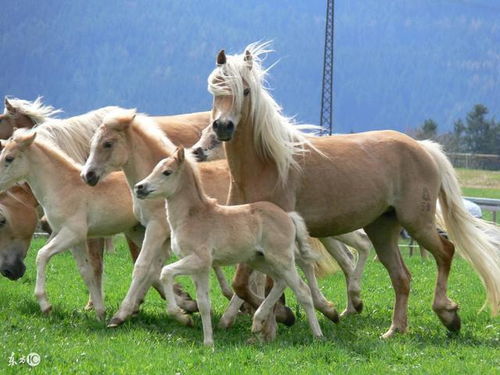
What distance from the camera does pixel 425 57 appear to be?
632 feet

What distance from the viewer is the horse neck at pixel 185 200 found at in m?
7.80

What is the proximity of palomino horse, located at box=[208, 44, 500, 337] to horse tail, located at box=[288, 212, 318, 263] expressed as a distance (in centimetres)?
22

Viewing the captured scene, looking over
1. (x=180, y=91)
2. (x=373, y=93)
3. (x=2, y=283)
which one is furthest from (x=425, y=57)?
(x=2, y=283)

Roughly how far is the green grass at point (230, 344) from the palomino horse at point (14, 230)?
38 centimetres

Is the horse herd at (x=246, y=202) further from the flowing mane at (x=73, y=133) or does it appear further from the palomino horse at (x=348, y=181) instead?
the flowing mane at (x=73, y=133)

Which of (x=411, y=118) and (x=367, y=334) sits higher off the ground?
(x=367, y=334)

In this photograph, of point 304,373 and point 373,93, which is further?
point 373,93

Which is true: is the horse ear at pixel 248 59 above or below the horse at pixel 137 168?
above

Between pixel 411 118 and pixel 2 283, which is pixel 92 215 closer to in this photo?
pixel 2 283

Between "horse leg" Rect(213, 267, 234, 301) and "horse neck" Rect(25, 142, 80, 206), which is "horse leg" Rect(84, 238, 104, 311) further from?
"horse leg" Rect(213, 267, 234, 301)

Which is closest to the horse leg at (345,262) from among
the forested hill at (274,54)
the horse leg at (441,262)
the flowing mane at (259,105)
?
the horse leg at (441,262)

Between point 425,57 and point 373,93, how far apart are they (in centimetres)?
1377
